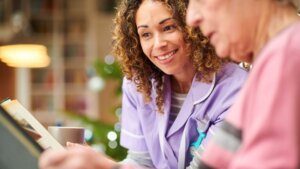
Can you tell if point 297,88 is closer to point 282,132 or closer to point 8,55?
point 282,132

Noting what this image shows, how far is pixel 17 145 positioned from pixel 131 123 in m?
0.80

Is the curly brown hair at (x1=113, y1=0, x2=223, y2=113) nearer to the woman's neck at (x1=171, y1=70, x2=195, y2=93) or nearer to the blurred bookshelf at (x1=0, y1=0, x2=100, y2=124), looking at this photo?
the woman's neck at (x1=171, y1=70, x2=195, y2=93)

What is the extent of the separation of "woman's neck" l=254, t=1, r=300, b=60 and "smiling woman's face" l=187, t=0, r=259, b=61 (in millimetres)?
10

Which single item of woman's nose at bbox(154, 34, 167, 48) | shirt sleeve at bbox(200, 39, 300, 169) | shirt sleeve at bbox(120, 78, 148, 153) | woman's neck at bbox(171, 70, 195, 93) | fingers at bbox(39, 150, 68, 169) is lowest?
shirt sleeve at bbox(120, 78, 148, 153)

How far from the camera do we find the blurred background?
7566 millimetres

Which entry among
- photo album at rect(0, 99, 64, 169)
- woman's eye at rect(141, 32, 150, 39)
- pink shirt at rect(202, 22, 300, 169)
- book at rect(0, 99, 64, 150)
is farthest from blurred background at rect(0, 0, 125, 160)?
pink shirt at rect(202, 22, 300, 169)

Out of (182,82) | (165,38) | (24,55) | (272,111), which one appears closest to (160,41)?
(165,38)

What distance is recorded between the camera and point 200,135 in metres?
1.37

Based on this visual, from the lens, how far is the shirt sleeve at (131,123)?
4.99 ft

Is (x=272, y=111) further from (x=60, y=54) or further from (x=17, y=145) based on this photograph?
(x=60, y=54)

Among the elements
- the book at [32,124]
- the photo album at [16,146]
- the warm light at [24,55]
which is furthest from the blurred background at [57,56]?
the photo album at [16,146]

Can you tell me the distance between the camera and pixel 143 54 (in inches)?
61.4

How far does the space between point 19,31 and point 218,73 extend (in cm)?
613


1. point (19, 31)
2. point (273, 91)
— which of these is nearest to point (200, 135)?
point (273, 91)
